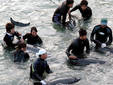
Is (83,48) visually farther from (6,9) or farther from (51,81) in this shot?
(6,9)

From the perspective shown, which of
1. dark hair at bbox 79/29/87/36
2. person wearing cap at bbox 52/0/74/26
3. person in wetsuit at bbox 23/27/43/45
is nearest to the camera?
dark hair at bbox 79/29/87/36

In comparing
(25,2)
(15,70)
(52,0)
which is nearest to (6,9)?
(25,2)

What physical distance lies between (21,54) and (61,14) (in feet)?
12.6

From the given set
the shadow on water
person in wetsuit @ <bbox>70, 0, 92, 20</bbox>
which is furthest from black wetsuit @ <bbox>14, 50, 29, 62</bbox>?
person in wetsuit @ <bbox>70, 0, 92, 20</bbox>

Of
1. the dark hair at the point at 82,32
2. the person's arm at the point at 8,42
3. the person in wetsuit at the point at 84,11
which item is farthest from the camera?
the person in wetsuit at the point at 84,11

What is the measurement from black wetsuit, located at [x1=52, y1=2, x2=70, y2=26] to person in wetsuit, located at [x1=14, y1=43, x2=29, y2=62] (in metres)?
3.43

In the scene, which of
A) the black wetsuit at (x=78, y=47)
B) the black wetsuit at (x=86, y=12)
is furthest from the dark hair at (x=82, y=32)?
the black wetsuit at (x=86, y=12)

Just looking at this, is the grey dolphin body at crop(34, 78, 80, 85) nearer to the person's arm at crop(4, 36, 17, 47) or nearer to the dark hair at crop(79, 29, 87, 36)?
the dark hair at crop(79, 29, 87, 36)

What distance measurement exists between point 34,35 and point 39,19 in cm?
371

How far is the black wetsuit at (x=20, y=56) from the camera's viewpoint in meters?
9.09

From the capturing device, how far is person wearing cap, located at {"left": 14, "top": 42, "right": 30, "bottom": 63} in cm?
883

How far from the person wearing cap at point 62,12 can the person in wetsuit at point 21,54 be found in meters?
3.40

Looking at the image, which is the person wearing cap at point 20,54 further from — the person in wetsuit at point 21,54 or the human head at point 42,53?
the human head at point 42,53

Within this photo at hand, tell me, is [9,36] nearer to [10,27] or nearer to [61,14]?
[10,27]
